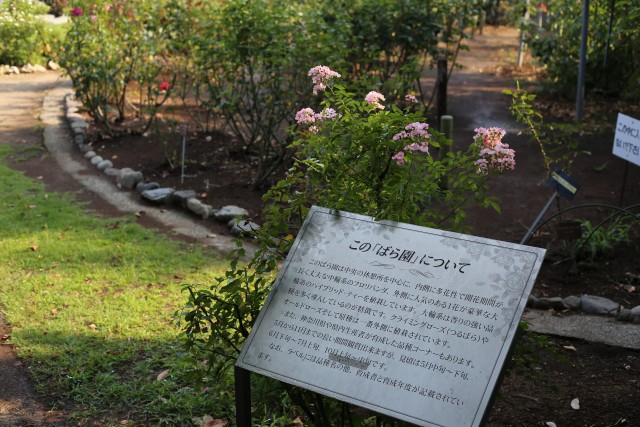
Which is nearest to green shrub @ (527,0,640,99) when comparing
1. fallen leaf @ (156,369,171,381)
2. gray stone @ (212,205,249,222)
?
gray stone @ (212,205,249,222)

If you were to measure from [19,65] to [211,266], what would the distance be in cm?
1000

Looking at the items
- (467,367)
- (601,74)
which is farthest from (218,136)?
(467,367)

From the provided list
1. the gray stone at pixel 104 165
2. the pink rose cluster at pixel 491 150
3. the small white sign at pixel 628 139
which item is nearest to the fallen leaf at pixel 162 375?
the pink rose cluster at pixel 491 150

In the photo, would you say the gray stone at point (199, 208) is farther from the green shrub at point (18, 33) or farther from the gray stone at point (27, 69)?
the green shrub at point (18, 33)

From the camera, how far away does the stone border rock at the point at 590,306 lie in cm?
505

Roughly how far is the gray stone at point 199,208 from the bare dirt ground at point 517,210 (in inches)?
9.0

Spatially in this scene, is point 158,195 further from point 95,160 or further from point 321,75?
point 321,75

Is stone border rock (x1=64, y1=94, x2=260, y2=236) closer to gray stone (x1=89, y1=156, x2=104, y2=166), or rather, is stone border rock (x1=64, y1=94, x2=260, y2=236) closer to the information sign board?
gray stone (x1=89, y1=156, x2=104, y2=166)

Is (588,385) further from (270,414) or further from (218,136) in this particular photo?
(218,136)

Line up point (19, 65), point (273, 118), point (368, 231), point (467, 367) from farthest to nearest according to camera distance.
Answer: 1. point (19, 65)
2. point (273, 118)
3. point (368, 231)
4. point (467, 367)

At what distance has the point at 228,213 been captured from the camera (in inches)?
266

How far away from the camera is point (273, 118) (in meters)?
7.48

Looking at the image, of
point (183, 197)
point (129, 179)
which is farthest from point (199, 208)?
point (129, 179)

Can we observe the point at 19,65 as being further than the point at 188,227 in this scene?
Yes
